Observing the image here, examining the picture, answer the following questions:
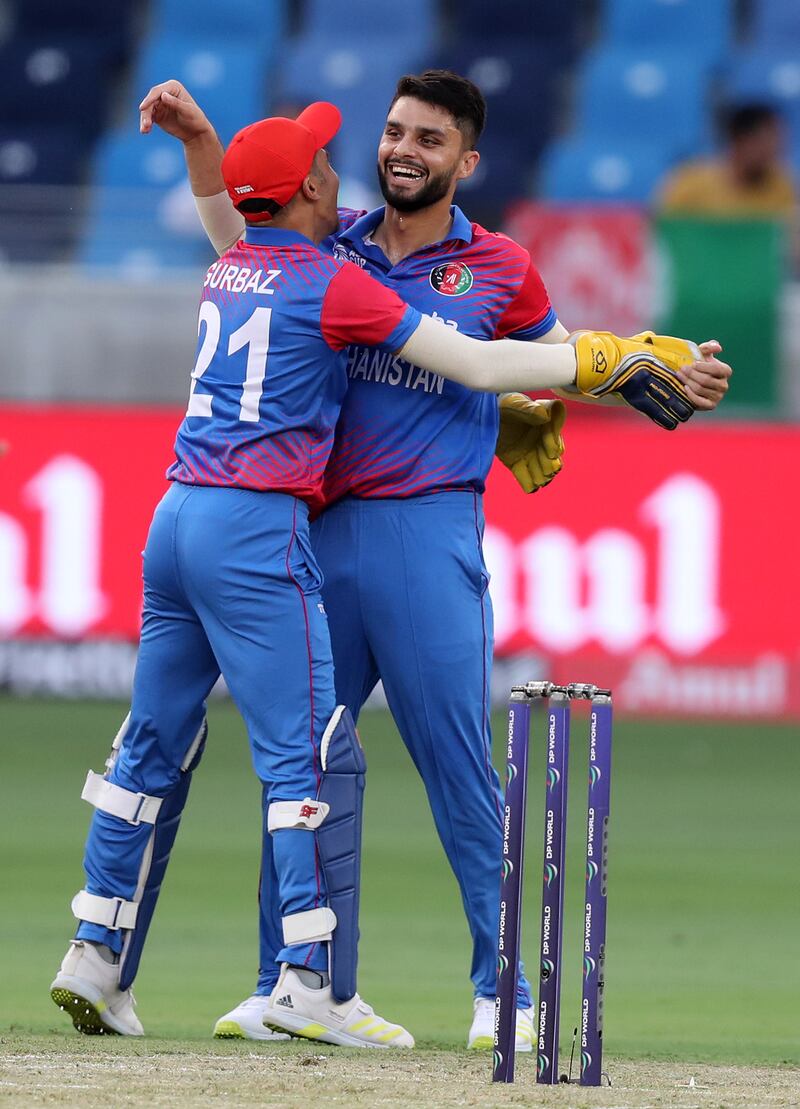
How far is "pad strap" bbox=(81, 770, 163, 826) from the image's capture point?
4945 millimetres

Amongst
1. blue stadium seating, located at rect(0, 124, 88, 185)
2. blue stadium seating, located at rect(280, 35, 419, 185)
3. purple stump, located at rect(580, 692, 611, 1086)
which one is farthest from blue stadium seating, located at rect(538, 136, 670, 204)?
purple stump, located at rect(580, 692, 611, 1086)

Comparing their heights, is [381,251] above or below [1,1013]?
above

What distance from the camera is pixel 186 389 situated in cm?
1298

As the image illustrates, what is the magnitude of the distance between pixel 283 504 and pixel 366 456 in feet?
1.12

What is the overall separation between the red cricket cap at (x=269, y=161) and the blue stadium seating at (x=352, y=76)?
10.7 meters

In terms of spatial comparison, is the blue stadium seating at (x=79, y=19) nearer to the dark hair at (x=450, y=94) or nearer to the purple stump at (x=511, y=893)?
the dark hair at (x=450, y=94)

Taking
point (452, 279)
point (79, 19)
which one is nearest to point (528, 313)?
point (452, 279)

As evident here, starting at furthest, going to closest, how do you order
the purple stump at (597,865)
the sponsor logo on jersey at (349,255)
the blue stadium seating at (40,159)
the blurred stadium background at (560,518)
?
the blue stadium seating at (40,159) → the blurred stadium background at (560,518) → the sponsor logo on jersey at (349,255) → the purple stump at (597,865)

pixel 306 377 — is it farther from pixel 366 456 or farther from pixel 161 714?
pixel 161 714

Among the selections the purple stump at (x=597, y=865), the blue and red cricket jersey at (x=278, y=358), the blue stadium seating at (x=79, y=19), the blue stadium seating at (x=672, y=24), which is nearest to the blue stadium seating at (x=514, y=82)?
the blue stadium seating at (x=672, y=24)

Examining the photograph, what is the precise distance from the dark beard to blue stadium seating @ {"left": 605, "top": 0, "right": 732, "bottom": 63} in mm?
11846

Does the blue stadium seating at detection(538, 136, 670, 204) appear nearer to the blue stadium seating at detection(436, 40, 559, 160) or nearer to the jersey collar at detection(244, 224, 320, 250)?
the blue stadium seating at detection(436, 40, 559, 160)

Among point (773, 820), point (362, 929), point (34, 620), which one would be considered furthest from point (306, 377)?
point (34, 620)

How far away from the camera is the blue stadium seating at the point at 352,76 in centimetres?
1598
